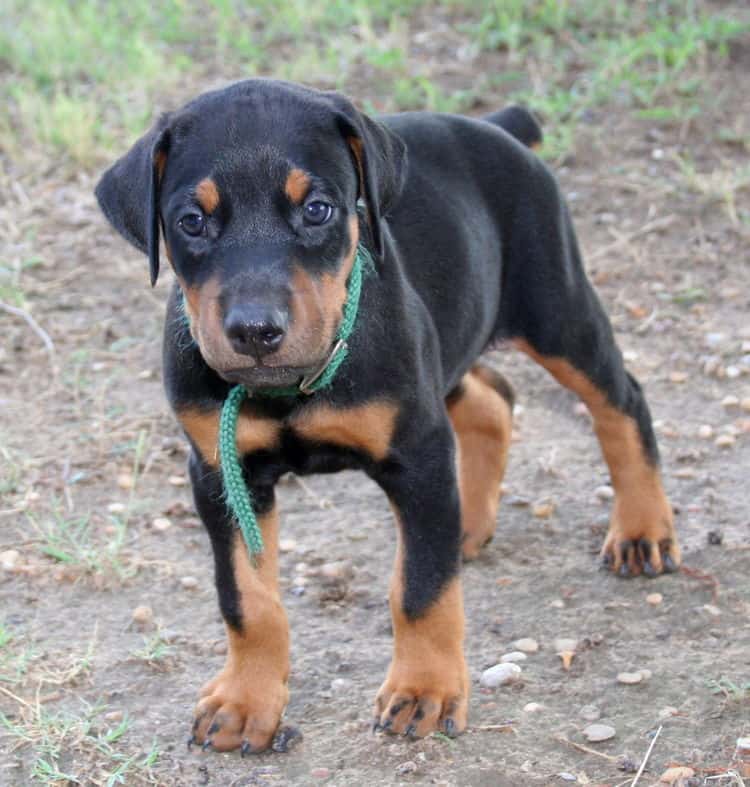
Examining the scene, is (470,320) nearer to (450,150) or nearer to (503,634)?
(450,150)

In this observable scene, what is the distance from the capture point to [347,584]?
193 inches

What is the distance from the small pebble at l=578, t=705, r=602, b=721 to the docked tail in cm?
223

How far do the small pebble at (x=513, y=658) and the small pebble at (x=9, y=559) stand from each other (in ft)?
5.95

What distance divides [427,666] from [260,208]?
1410 mm

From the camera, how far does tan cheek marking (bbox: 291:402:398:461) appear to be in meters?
3.73

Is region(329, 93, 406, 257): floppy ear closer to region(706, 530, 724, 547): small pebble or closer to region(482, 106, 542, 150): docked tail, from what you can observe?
region(482, 106, 542, 150): docked tail

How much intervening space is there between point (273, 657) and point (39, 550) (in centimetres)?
147

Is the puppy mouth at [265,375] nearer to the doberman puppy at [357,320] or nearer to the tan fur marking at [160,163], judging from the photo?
the doberman puppy at [357,320]

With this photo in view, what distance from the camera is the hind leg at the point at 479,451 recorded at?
5.12 meters

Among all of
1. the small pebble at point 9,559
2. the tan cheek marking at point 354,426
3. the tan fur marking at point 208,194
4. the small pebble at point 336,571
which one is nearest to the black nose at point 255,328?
the tan fur marking at point 208,194

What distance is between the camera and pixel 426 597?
3912mm

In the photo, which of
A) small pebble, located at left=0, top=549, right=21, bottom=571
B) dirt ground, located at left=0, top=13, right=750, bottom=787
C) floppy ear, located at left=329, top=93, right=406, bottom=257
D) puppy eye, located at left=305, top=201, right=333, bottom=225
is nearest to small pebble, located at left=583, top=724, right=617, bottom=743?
dirt ground, located at left=0, top=13, right=750, bottom=787

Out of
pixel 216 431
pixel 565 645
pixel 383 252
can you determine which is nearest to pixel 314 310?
pixel 383 252

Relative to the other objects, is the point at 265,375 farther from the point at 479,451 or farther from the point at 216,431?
the point at 479,451
